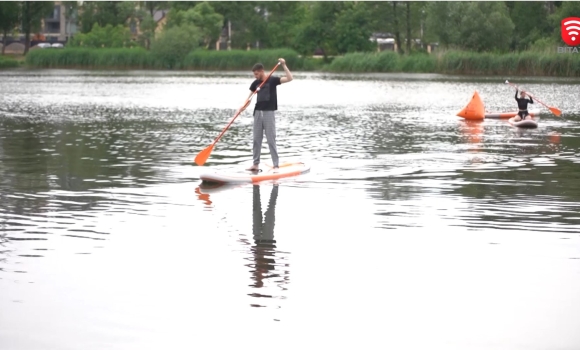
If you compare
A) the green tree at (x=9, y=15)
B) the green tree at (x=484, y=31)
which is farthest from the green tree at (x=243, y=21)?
the green tree at (x=484, y=31)

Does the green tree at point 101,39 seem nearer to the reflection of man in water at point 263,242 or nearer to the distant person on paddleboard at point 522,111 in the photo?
the distant person on paddleboard at point 522,111

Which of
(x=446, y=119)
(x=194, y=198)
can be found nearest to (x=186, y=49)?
(x=446, y=119)

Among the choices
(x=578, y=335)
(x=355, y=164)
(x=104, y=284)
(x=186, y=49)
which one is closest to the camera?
(x=578, y=335)

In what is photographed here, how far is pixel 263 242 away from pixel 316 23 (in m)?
90.2

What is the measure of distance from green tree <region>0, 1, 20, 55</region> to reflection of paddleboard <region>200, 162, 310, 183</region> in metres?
88.1

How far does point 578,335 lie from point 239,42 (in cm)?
10442

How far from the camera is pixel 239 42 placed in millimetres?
109812

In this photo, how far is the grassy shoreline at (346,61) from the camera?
59531 millimetres

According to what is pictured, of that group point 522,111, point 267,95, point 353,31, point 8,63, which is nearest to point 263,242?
point 267,95

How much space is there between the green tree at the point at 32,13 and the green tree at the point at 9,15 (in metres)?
0.91

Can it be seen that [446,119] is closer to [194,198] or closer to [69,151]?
[69,151]

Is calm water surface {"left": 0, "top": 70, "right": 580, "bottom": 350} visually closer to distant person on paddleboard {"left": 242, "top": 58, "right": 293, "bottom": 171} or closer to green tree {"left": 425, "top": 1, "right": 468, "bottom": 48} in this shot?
distant person on paddleboard {"left": 242, "top": 58, "right": 293, "bottom": 171}

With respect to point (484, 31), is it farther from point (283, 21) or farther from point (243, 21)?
point (243, 21)

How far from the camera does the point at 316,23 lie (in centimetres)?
9869
